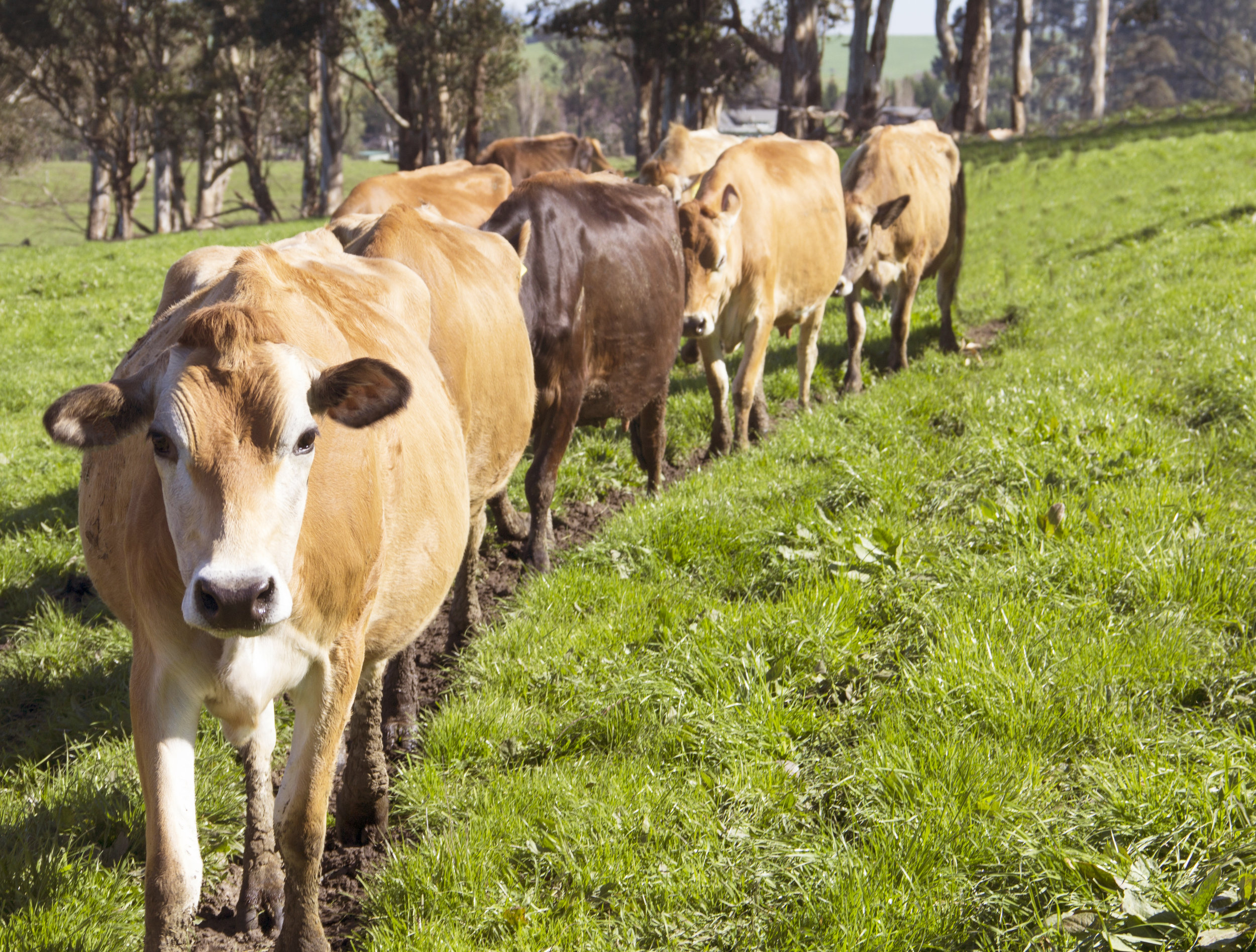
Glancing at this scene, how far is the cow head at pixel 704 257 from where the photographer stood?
6934 millimetres

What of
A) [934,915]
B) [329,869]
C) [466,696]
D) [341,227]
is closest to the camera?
[934,915]

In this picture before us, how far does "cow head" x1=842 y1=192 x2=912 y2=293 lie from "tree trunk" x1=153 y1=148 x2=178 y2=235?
29.3 metres

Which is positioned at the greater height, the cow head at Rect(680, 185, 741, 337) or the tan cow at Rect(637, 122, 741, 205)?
the tan cow at Rect(637, 122, 741, 205)

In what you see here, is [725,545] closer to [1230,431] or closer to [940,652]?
[940,652]

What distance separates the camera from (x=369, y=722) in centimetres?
343

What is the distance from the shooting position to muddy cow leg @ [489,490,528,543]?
6.01 m

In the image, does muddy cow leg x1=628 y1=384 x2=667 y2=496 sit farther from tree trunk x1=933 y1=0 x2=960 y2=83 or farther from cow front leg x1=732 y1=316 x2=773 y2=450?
tree trunk x1=933 y1=0 x2=960 y2=83

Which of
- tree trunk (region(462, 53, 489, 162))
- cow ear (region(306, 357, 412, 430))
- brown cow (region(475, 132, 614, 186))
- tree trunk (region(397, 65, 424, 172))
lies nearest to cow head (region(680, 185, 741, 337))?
cow ear (region(306, 357, 412, 430))

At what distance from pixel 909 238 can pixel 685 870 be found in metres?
8.05

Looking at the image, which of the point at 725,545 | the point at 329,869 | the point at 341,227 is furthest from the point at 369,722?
the point at 341,227

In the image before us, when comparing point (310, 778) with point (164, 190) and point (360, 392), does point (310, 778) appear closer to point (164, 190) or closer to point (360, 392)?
point (360, 392)

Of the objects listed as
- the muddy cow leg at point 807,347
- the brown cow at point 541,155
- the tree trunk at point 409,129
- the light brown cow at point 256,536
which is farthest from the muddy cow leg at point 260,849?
the tree trunk at point 409,129

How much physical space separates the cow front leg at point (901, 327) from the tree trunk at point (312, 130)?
2406cm

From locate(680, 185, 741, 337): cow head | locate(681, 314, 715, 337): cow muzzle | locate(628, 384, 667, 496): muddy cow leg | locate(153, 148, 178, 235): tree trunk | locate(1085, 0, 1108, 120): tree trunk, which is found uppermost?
locate(1085, 0, 1108, 120): tree trunk
